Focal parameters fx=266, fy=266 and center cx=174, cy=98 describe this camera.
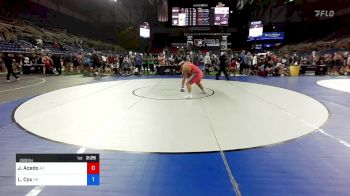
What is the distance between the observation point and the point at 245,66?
18.1m

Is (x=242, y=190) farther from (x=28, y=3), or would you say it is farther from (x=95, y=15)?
(x=95, y=15)

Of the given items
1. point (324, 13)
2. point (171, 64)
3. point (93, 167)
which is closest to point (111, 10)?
point (171, 64)

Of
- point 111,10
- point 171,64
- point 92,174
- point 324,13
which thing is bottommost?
point 92,174

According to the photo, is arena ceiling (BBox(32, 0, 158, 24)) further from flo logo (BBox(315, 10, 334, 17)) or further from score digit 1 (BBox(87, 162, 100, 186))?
score digit 1 (BBox(87, 162, 100, 186))

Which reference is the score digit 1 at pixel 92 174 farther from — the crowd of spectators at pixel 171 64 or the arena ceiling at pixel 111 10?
the arena ceiling at pixel 111 10

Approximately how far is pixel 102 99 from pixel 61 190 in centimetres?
535
